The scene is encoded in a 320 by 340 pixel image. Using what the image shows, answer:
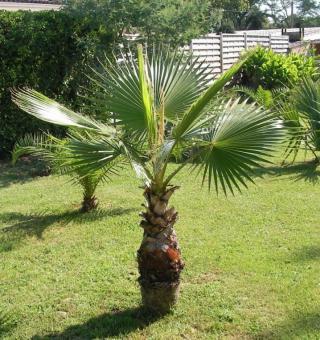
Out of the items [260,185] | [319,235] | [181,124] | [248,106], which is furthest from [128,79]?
[260,185]

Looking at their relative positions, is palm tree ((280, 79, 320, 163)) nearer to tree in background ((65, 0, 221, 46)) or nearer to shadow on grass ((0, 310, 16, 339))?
tree in background ((65, 0, 221, 46))

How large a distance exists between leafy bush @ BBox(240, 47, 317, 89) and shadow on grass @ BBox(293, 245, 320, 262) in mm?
9457

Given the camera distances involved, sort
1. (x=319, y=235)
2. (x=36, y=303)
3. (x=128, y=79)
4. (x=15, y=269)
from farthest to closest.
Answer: (x=319, y=235) → (x=15, y=269) → (x=36, y=303) → (x=128, y=79)

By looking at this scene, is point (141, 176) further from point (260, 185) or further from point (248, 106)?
point (260, 185)

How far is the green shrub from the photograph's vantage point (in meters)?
8.57

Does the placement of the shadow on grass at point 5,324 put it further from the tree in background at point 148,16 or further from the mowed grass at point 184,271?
the tree in background at point 148,16

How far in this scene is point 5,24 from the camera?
28.0ft

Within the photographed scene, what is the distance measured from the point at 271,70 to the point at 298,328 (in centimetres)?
1140

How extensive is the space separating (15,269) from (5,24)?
17.3 feet

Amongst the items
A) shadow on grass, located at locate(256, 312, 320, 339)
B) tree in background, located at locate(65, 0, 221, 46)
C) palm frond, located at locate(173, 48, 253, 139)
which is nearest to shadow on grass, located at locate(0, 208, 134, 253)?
palm frond, located at locate(173, 48, 253, 139)

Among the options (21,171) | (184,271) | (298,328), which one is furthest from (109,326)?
(21,171)

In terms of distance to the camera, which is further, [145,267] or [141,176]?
[145,267]

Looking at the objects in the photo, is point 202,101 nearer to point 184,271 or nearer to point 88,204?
point 184,271

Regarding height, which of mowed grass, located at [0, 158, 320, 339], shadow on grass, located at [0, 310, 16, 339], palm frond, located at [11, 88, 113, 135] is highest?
palm frond, located at [11, 88, 113, 135]
